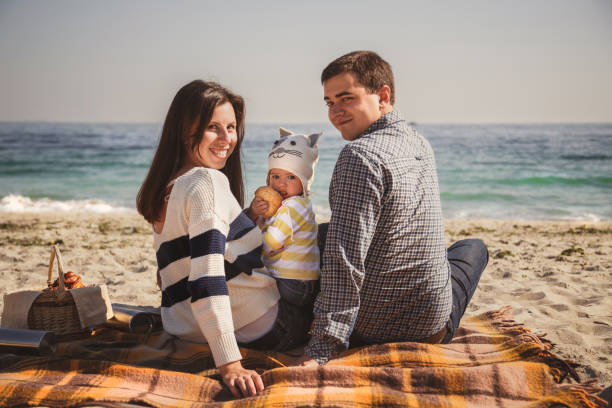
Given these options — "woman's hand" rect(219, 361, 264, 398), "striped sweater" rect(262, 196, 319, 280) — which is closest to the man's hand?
"woman's hand" rect(219, 361, 264, 398)

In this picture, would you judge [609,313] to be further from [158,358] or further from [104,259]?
[104,259]

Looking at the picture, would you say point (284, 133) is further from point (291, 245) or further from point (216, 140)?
point (291, 245)

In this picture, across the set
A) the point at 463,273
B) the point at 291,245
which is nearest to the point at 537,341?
the point at 463,273

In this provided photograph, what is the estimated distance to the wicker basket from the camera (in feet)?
9.43

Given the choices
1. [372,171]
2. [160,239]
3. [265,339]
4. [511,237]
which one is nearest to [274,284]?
[265,339]

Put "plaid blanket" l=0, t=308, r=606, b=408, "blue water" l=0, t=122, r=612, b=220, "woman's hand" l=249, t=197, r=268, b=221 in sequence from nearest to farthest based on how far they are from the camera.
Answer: "plaid blanket" l=0, t=308, r=606, b=408 → "woman's hand" l=249, t=197, r=268, b=221 → "blue water" l=0, t=122, r=612, b=220

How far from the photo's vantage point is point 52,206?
Result: 13086mm

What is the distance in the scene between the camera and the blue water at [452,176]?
43.1ft

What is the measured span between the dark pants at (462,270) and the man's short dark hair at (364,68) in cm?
92

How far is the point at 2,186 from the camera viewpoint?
1585 cm

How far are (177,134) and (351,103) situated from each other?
1017 millimetres

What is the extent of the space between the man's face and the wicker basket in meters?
1.87

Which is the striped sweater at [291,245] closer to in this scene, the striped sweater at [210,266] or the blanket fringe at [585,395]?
the striped sweater at [210,266]

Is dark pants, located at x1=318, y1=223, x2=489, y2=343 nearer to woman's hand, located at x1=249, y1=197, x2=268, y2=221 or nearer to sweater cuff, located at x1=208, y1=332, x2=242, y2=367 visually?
woman's hand, located at x1=249, y1=197, x2=268, y2=221
